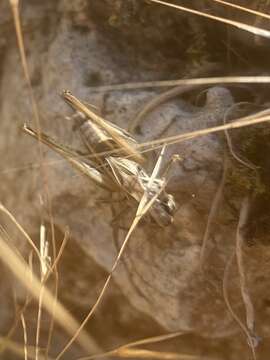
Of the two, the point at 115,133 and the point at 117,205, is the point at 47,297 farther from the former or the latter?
the point at 115,133

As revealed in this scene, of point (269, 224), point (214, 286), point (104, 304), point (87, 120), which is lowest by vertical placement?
point (104, 304)

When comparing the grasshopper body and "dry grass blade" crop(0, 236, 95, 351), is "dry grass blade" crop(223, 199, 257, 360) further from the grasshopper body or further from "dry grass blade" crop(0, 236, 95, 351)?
"dry grass blade" crop(0, 236, 95, 351)

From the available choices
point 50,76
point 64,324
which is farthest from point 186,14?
point 64,324

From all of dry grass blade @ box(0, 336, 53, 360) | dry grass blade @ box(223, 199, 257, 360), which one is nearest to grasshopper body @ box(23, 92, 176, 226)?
dry grass blade @ box(223, 199, 257, 360)

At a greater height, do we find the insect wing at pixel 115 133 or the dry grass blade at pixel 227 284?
the insect wing at pixel 115 133

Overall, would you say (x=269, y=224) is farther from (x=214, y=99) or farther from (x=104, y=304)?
(x=104, y=304)

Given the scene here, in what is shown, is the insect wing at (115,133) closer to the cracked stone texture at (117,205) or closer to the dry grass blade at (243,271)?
the cracked stone texture at (117,205)

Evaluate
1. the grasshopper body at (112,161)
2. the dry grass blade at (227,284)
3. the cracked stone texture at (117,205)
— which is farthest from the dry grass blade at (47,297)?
the dry grass blade at (227,284)
